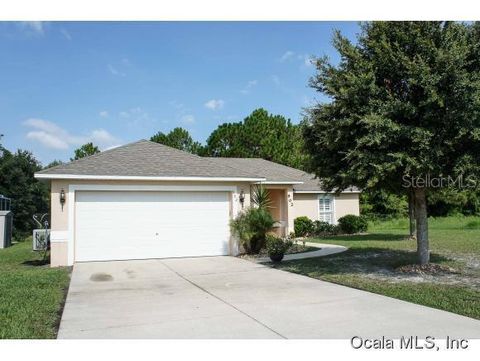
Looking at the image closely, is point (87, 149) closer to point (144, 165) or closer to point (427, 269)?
point (144, 165)

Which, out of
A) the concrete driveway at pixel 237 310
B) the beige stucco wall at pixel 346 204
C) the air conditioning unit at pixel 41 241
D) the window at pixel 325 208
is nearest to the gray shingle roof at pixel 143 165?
the air conditioning unit at pixel 41 241

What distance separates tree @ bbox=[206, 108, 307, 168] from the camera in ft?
124

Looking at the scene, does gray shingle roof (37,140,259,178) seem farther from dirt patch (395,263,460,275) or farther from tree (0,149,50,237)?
tree (0,149,50,237)

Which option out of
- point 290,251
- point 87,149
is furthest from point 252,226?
point 87,149

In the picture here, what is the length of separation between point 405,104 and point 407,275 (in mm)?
3805

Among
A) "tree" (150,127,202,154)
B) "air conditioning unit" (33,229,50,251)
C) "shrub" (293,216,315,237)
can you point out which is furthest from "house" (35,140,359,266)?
"tree" (150,127,202,154)

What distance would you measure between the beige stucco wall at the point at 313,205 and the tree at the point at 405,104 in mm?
12066

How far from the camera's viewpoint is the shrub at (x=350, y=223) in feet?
73.6

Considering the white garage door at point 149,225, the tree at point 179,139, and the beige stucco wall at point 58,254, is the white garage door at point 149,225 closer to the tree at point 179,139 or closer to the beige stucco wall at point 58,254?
the beige stucco wall at point 58,254

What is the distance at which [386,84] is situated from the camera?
31.5 feet

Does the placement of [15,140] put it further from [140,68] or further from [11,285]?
[11,285]

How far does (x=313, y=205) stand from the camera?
74.0 feet

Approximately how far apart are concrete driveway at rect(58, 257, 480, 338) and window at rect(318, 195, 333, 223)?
42.2ft
